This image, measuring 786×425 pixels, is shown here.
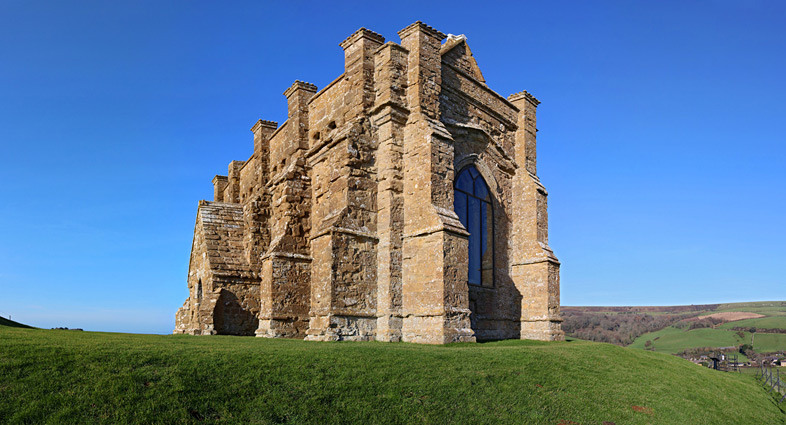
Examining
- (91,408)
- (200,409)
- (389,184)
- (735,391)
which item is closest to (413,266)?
(389,184)

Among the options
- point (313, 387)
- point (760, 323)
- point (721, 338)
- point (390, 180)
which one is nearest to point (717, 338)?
point (721, 338)

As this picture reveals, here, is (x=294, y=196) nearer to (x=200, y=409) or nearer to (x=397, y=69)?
(x=397, y=69)

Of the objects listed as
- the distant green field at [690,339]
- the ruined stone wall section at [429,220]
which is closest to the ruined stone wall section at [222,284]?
the ruined stone wall section at [429,220]

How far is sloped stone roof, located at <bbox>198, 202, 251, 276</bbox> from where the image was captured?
61.3ft

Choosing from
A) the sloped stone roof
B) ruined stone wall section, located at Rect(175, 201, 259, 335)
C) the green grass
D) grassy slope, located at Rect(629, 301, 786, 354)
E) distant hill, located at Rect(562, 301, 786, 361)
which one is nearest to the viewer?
ruined stone wall section, located at Rect(175, 201, 259, 335)

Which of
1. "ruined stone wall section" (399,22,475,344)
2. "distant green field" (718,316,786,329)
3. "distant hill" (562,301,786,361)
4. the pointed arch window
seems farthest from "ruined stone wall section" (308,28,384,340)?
"distant green field" (718,316,786,329)

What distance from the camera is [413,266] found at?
14.0 metres

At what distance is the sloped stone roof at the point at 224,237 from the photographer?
61.3ft

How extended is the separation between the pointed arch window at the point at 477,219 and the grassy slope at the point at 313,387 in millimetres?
5868

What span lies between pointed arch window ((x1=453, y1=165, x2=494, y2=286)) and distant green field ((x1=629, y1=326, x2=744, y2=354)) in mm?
48283

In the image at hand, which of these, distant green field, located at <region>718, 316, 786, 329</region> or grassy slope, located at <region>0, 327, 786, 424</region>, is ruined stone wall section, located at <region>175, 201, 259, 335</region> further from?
distant green field, located at <region>718, 316, 786, 329</region>

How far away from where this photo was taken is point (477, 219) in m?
17.8

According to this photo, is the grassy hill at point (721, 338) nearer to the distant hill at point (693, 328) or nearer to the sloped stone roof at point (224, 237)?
the distant hill at point (693, 328)

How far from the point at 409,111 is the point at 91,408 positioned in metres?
11.2
